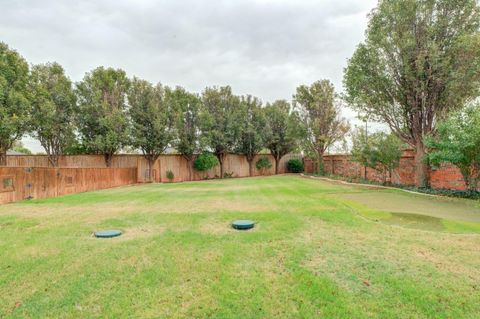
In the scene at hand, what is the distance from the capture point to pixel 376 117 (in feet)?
38.1

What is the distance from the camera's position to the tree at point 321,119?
1838 centimetres

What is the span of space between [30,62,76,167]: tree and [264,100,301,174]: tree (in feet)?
43.9

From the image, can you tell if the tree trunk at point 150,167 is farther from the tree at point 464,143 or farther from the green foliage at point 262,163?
the tree at point 464,143

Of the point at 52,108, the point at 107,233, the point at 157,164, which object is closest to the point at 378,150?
the point at 107,233

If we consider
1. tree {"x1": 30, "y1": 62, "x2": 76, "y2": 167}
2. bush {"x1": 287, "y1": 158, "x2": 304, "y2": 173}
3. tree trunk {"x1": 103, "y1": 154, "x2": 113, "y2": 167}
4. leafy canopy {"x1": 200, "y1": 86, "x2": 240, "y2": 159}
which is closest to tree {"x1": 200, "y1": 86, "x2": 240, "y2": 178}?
leafy canopy {"x1": 200, "y1": 86, "x2": 240, "y2": 159}

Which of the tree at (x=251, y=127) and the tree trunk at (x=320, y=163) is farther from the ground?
Result: the tree at (x=251, y=127)

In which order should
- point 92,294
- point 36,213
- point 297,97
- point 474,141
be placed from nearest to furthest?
point 92,294 → point 36,213 → point 474,141 → point 297,97

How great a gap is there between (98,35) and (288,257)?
1244 centimetres

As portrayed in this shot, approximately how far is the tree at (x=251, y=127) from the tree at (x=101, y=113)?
28.2ft

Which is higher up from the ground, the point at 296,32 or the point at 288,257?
the point at 296,32

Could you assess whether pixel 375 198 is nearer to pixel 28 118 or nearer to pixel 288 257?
pixel 288 257

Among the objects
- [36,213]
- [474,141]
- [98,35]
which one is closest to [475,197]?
[474,141]

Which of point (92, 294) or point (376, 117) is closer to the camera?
point (92, 294)

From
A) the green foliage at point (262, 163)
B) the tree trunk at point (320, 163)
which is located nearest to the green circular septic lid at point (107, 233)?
the tree trunk at point (320, 163)
